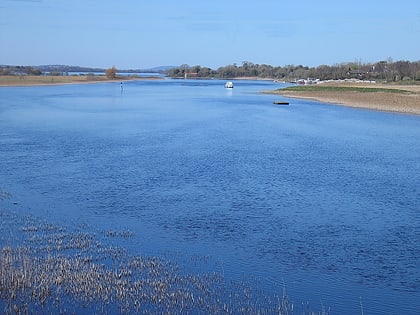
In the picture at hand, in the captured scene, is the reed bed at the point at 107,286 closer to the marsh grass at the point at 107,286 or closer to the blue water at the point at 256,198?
the marsh grass at the point at 107,286

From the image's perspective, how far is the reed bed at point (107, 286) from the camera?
802 cm

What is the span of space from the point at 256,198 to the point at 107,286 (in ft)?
23.6

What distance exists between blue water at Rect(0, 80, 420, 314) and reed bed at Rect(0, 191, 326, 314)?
1.96 feet

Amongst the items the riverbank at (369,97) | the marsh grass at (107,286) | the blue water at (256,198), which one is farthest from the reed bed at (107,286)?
the riverbank at (369,97)

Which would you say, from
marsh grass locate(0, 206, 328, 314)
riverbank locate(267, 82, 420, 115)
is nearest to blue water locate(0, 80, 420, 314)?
marsh grass locate(0, 206, 328, 314)

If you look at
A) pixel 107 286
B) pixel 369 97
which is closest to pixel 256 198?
pixel 107 286

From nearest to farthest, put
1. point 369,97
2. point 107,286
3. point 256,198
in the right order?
point 107,286
point 256,198
point 369,97

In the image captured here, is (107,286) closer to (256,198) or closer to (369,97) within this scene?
(256,198)

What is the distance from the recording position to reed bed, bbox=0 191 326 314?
8023mm

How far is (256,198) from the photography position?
1518 cm

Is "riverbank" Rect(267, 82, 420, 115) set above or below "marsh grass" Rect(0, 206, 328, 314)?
below

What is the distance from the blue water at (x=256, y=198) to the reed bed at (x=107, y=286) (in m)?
0.60

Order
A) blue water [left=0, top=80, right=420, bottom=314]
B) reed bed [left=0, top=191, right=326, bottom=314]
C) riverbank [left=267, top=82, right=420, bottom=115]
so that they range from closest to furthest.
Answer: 1. reed bed [left=0, top=191, right=326, bottom=314]
2. blue water [left=0, top=80, right=420, bottom=314]
3. riverbank [left=267, top=82, right=420, bottom=115]

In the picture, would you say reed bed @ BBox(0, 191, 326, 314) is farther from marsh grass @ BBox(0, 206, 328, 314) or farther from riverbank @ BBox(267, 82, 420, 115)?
riverbank @ BBox(267, 82, 420, 115)
